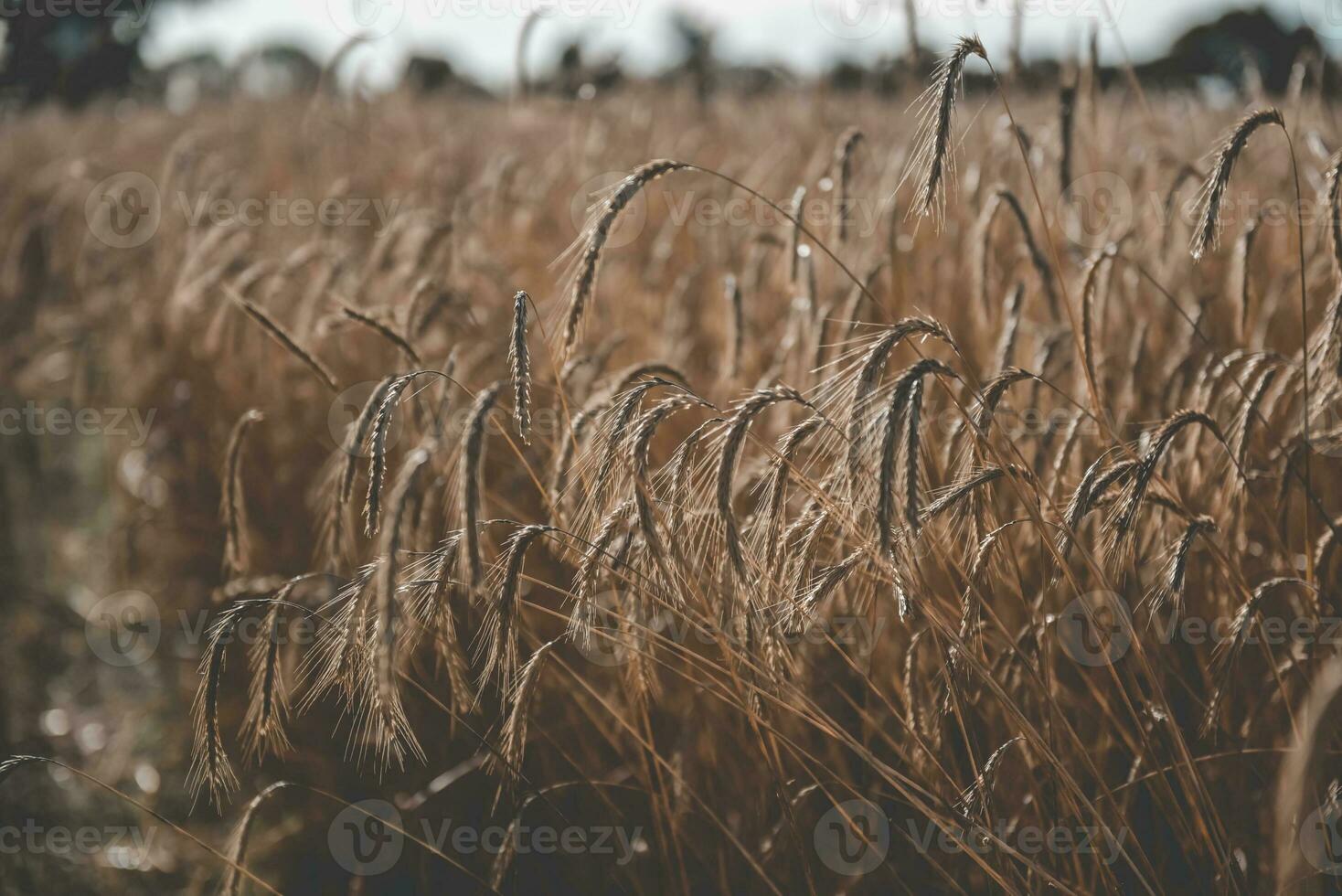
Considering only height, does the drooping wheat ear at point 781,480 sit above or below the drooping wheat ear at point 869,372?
below

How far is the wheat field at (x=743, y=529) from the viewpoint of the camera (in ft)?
3.21

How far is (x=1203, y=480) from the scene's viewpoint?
1.42m

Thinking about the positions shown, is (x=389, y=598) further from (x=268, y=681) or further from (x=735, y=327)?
(x=735, y=327)

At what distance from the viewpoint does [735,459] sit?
86 centimetres

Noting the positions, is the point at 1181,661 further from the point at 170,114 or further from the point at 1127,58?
the point at 170,114

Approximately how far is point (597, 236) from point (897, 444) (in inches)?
19.0

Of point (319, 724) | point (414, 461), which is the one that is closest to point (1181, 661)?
point (414, 461)
